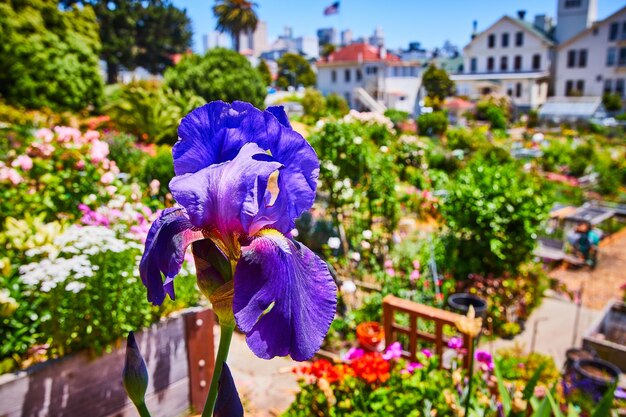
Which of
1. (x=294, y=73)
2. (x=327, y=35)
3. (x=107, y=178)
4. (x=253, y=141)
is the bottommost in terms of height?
(x=107, y=178)

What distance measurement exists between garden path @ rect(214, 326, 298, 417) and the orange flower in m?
0.78

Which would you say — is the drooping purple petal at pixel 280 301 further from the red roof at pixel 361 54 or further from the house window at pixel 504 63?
the house window at pixel 504 63

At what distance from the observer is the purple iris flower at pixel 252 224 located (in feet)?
2.27

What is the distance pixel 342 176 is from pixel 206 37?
115026 millimetres

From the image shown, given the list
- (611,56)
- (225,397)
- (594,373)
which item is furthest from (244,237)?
(611,56)

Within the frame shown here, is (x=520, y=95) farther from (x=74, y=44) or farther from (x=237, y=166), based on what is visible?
(x=237, y=166)

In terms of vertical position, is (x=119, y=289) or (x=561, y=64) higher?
(x=561, y=64)

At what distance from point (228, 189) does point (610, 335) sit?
5.68 meters

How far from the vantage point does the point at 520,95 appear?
115 feet

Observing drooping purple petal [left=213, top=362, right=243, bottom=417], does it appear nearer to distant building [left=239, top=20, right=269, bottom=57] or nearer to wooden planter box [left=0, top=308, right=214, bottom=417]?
wooden planter box [left=0, top=308, right=214, bottom=417]

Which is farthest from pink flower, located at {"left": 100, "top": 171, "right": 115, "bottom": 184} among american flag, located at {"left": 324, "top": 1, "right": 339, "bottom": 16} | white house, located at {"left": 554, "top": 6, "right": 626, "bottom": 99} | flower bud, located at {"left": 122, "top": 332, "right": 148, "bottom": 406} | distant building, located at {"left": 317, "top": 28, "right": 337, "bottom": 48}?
distant building, located at {"left": 317, "top": 28, "right": 337, "bottom": 48}

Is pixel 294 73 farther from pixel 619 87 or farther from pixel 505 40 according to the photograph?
pixel 619 87

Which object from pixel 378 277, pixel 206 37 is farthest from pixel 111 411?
pixel 206 37

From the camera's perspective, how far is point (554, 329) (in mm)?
5453
